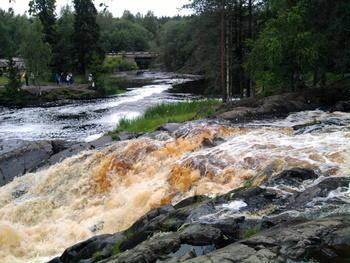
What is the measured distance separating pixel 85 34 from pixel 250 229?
6203cm

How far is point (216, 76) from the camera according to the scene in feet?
119

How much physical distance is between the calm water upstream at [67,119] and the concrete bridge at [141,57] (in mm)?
63239

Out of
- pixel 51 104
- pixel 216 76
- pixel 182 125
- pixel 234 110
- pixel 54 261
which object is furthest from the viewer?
pixel 51 104

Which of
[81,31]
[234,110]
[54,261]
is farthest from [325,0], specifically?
[81,31]

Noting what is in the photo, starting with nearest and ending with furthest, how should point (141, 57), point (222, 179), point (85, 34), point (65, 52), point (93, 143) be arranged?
point (222, 179), point (93, 143), point (85, 34), point (65, 52), point (141, 57)

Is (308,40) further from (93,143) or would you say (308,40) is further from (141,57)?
(141,57)

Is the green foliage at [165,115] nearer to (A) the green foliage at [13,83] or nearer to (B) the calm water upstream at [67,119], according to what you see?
(B) the calm water upstream at [67,119]

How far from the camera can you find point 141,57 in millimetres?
111562

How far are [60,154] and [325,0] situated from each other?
13.7 m

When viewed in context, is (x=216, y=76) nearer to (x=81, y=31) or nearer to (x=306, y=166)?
(x=306, y=166)

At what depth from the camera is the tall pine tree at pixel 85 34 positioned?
66994 mm

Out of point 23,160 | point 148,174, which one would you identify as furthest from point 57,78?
point 148,174

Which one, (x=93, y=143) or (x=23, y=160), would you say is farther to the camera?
(x=93, y=143)

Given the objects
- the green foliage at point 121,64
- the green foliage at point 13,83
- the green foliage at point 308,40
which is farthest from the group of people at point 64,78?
the green foliage at point 308,40
